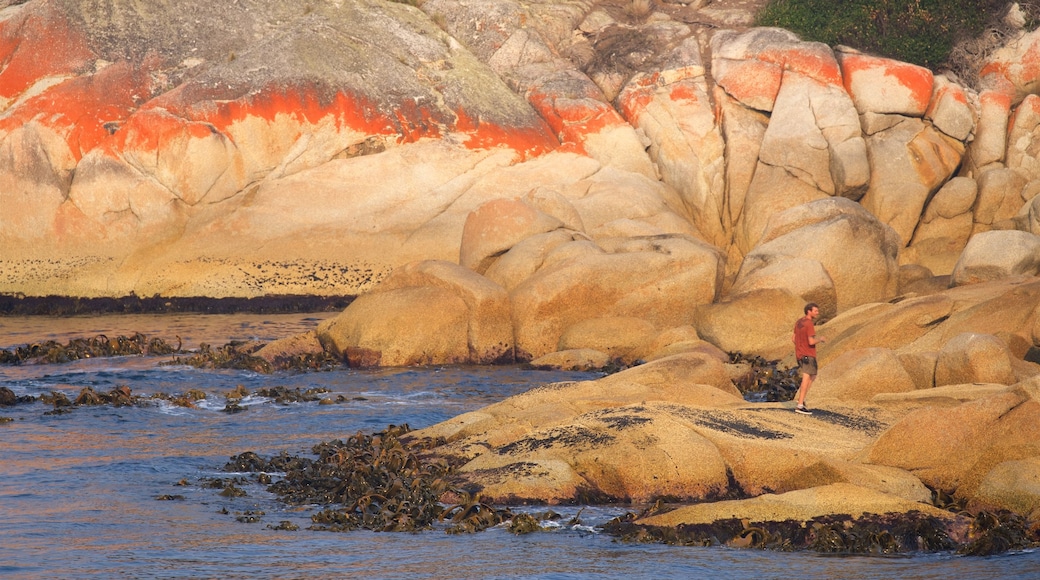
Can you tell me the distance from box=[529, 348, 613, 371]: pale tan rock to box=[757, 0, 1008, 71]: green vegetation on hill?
682 inches

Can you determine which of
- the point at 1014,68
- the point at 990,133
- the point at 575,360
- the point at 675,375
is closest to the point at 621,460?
the point at 675,375

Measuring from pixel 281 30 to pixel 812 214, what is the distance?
16565mm

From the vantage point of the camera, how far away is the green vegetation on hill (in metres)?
35.5

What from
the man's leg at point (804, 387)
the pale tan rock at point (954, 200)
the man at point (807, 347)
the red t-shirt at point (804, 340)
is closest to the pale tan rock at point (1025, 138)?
the pale tan rock at point (954, 200)

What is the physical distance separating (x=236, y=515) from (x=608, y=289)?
1206 centimetres

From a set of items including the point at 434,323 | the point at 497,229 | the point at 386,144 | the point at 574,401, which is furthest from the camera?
the point at 386,144

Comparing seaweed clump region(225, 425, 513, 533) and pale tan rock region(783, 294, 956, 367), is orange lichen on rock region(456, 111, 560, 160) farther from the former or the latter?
seaweed clump region(225, 425, 513, 533)

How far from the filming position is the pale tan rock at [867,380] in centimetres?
1595

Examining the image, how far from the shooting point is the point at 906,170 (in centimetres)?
3203

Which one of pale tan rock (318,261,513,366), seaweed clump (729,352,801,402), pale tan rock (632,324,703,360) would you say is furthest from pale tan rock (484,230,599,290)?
seaweed clump (729,352,801,402)

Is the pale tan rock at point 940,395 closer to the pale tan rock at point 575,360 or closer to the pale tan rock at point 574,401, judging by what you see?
the pale tan rock at point 574,401

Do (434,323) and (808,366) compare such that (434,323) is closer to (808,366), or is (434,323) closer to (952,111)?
(808,366)

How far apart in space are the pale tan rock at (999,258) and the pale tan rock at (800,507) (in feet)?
40.9

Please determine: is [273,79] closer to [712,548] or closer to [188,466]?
[188,466]
